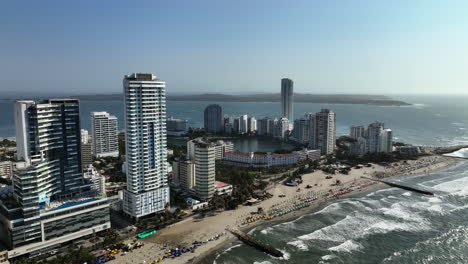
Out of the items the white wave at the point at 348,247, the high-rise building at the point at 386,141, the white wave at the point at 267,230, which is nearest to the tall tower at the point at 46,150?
the white wave at the point at 267,230

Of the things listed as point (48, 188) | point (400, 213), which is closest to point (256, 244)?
point (400, 213)

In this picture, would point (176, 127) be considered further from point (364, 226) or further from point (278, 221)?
point (364, 226)

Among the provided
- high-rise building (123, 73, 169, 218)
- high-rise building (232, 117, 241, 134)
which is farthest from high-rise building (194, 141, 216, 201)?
high-rise building (232, 117, 241, 134)

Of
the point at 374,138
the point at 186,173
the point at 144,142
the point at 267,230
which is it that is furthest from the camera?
the point at 374,138

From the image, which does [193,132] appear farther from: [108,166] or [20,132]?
[20,132]

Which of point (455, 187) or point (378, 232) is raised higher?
point (455, 187)

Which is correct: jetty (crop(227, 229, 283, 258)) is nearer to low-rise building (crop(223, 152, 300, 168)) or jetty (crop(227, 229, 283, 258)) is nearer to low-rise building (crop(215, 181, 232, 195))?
low-rise building (crop(215, 181, 232, 195))

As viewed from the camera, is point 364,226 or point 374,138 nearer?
point 364,226
